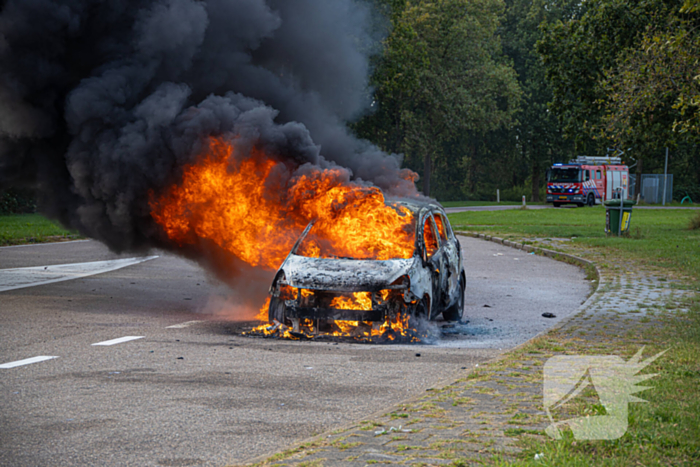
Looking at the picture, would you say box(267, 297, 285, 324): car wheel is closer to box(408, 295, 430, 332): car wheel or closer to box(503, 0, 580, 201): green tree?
box(408, 295, 430, 332): car wheel

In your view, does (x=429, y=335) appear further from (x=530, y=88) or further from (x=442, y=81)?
(x=530, y=88)

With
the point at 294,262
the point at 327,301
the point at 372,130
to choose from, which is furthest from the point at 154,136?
the point at 372,130

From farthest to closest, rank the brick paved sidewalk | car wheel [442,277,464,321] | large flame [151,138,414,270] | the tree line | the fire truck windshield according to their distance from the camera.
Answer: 1. the fire truck windshield
2. the tree line
3. car wheel [442,277,464,321]
4. large flame [151,138,414,270]
5. the brick paved sidewalk

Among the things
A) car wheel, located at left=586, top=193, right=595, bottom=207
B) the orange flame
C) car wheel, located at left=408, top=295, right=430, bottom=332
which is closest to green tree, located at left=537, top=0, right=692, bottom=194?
car wheel, located at left=408, top=295, right=430, bottom=332

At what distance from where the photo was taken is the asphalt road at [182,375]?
4844 mm

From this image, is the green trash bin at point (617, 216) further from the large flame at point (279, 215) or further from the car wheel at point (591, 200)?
the car wheel at point (591, 200)

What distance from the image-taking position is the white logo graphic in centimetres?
462

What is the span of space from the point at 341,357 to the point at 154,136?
4.91 metres

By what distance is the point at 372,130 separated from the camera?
1961 inches

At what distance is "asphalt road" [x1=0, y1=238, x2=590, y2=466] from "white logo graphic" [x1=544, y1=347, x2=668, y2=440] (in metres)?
0.99

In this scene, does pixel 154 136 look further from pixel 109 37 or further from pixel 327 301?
pixel 327 301

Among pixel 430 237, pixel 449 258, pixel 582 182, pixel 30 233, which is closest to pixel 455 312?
pixel 449 258

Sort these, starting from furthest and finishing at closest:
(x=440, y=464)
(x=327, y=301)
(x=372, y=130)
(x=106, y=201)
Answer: (x=372, y=130)
(x=106, y=201)
(x=327, y=301)
(x=440, y=464)

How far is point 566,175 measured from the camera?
53.2 m
